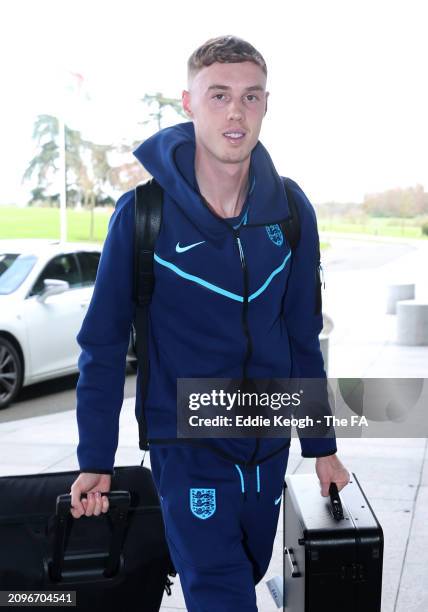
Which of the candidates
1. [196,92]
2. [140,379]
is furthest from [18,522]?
[196,92]

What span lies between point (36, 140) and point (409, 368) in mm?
33459

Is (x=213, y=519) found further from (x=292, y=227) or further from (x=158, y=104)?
(x=158, y=104)

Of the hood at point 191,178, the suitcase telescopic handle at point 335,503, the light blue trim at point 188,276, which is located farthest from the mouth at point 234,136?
the suitcase telescopic handle at point 335,503

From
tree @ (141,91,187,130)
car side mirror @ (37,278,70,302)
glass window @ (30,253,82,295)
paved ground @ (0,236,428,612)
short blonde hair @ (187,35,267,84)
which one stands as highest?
tree @ (141,91,187,130)

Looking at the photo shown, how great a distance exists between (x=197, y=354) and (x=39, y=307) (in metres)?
6.47

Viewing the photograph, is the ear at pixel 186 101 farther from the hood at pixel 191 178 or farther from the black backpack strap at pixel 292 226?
the black backpack strap at pixel 292 226

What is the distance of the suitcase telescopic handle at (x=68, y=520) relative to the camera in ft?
6.93

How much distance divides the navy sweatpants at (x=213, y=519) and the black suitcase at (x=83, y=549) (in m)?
0.12

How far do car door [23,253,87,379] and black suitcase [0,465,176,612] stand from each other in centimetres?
614

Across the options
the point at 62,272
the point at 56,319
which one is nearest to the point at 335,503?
the point at 56,319

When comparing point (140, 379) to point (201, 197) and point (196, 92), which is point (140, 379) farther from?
point (196, 92)

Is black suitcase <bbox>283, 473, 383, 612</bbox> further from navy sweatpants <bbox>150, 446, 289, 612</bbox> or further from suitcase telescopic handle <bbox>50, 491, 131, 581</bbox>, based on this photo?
suitcase telescopic handle <bbox>50, 491, 131, 581</bbox>

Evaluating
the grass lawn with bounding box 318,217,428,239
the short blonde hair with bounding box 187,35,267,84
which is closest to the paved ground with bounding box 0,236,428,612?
the short blonde hair with bounding box 187,35,267,84

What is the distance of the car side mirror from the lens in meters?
8.48
